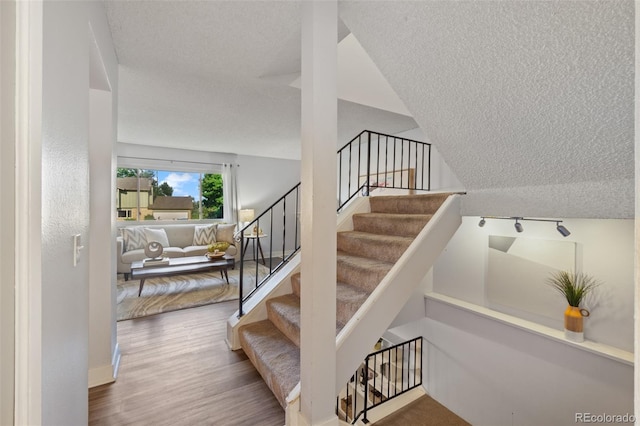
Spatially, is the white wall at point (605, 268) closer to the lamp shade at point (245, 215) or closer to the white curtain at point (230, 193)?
the lamp shade at point (245, 215)

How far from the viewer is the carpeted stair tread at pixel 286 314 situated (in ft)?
6.72

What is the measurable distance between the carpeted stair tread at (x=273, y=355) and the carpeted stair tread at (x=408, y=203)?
69.9 inches

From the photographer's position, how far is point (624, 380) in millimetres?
2475

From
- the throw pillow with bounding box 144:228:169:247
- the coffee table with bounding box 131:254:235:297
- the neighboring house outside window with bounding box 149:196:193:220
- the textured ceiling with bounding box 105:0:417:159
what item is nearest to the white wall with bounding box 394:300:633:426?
the textured ceiling with bounding box 105:0:417:159

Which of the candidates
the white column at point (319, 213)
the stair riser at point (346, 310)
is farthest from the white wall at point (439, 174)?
Answer: the white column at point (319, 213)

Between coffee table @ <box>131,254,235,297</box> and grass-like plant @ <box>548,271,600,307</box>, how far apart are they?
4.40 metres

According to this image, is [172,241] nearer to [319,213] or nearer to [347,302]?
[347,302]

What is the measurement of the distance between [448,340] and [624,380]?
1738 millimetres

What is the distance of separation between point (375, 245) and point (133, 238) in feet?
15.7

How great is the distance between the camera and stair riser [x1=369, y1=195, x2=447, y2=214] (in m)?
2.67

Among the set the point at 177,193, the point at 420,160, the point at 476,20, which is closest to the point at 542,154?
the point at 476,20

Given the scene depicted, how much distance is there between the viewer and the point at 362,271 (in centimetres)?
218

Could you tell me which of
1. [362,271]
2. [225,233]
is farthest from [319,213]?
[225,233]

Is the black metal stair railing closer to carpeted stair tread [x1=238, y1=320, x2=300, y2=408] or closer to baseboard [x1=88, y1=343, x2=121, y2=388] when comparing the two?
carpeted stair tread [x1=238, y1=320, x2=300, y2=408]
